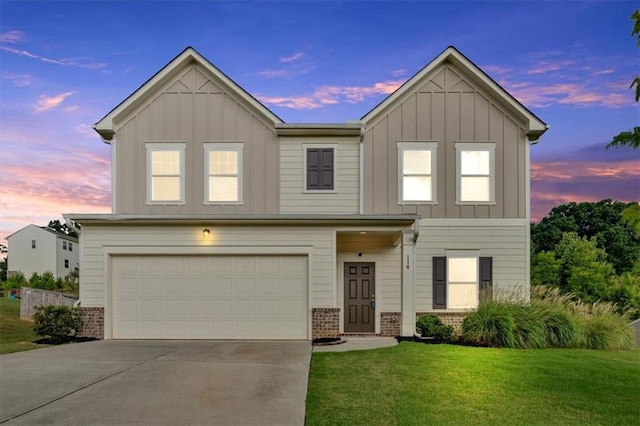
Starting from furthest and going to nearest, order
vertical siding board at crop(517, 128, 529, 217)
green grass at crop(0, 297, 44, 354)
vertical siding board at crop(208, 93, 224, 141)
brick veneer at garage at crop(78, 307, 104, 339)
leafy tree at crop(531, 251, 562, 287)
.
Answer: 1. leafy tree at crop(531, 251, 562, 287)
2. vertical siding board at crop(208, 93, 224, 141)
3. vertical siding board at crop(517, 128, 529, 217)
4. brick veneer at garage at crop(78, 307, 104, 339)
5. green grass at crop(0, 297, 44, 354)

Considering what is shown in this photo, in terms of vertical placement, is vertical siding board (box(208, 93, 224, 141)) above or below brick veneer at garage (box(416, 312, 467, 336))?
above

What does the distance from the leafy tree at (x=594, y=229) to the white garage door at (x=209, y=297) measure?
111 feet

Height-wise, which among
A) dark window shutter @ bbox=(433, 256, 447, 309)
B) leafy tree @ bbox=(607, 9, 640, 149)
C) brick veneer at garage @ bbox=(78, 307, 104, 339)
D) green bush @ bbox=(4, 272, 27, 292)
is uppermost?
leafy tree @ bbox=(607, 9, 640, 149)

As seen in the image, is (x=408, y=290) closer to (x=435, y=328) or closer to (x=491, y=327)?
(x=435, y=328)

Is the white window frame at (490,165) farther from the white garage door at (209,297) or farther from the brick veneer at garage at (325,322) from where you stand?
the white garage door at (209,297)

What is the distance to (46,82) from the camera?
50.3 feet

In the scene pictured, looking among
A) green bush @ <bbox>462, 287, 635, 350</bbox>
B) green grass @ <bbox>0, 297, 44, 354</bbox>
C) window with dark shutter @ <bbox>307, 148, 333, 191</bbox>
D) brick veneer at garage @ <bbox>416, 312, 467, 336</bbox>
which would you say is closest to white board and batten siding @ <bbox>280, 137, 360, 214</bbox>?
window with dark shutter @ <bbox>307, 148, 333, 191</bbox>

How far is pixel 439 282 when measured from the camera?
43.0ft

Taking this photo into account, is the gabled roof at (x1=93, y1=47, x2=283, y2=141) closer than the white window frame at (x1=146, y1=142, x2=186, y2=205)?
Yes

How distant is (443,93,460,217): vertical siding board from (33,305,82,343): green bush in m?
10.8

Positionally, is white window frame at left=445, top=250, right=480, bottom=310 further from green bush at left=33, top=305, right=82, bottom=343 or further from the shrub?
green bush at left=33, top=305, right=82, bottom=343

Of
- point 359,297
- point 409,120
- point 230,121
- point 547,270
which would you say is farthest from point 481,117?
point 547,270

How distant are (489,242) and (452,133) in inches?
136

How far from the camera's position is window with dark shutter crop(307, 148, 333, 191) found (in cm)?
1337
